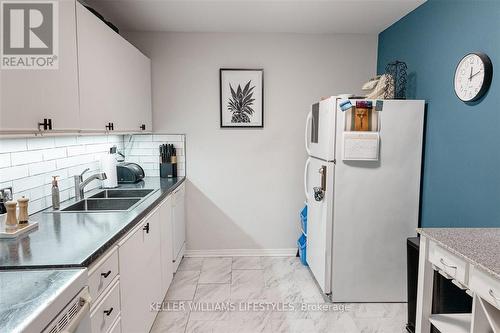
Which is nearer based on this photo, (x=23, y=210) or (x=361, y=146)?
(x=23, y=210)

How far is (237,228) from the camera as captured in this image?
143 inches

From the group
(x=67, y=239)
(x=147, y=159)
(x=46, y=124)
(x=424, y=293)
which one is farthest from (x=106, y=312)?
(x=147, y=159)

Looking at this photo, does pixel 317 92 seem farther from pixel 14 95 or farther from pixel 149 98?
pixel 14 95

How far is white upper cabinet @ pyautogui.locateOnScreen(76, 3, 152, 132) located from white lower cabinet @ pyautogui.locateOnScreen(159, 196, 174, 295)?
74 centimetres

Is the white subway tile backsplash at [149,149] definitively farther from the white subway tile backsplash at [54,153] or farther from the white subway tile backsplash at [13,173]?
the white subway tile backsplash at [13,173]

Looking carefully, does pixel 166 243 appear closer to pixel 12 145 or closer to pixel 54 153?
pixel 54 153

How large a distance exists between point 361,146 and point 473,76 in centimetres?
83

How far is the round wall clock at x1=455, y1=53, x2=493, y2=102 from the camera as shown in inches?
75.5

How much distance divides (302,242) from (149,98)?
2.28 metres

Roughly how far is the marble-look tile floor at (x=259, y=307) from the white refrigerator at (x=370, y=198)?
0.57ft

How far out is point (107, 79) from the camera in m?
2.27

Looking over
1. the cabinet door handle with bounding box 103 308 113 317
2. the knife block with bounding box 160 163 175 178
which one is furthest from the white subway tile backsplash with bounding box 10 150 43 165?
the knife block with bounding box 160 163 175 178

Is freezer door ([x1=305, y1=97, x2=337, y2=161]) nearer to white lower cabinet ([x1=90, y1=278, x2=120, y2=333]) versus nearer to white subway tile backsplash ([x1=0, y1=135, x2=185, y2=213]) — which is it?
white lower cabinet ([x1=90, y1=278, x2=120, y2=333])

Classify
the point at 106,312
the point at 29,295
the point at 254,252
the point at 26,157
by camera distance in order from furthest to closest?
the point at 254,252
the point at 26,157
the point at 106,312
the point at 29,295
